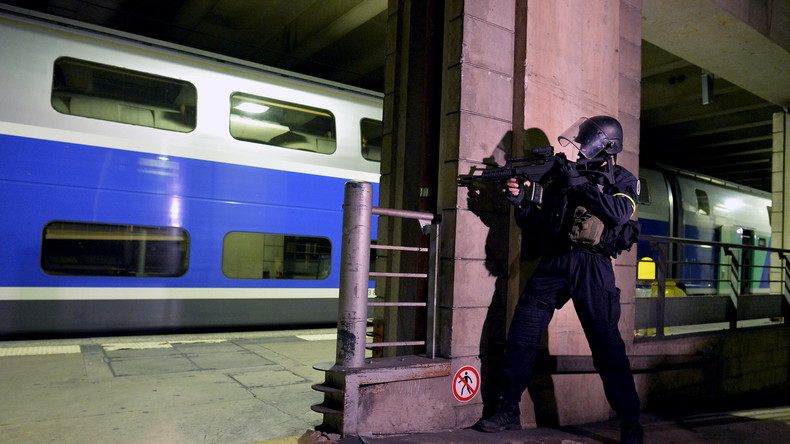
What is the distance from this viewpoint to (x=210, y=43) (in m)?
11.9

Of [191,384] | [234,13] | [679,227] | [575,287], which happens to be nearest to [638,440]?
[575,287]

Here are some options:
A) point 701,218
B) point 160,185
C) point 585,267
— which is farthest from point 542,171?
point 701,218

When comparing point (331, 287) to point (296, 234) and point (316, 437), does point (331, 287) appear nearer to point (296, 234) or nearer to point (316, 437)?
point (296, 234)

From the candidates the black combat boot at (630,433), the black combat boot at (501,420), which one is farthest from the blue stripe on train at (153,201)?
the black combat boot at (630,433)

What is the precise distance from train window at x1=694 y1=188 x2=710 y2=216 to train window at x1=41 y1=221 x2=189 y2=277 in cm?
1269

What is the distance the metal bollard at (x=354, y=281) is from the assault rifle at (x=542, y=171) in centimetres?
73

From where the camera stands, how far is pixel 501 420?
3.36 metres

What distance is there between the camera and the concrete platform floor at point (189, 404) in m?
3.21

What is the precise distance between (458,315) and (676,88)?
10.1 meters

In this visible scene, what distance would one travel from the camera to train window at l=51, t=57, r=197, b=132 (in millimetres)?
6000

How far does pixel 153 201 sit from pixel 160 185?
0.68ft

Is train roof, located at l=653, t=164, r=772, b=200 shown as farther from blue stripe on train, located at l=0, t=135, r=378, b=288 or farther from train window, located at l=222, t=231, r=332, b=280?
blue stripe on train, located at l=0, t=135, r=378, b=288

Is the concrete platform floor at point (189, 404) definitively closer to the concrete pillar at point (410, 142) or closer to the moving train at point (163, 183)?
the moving train at point (163, 183)

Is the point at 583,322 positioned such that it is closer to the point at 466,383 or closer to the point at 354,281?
the point at 466,383
